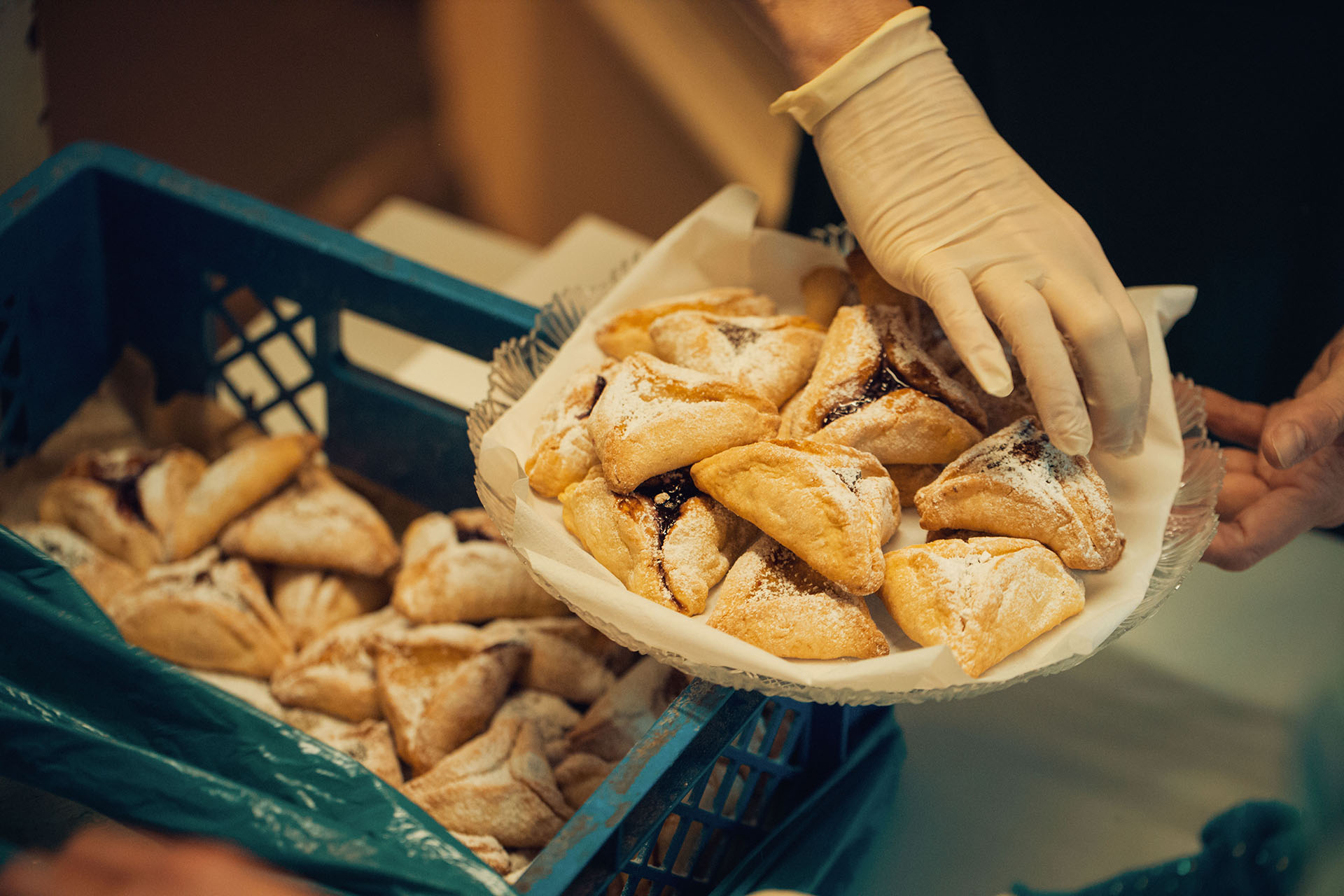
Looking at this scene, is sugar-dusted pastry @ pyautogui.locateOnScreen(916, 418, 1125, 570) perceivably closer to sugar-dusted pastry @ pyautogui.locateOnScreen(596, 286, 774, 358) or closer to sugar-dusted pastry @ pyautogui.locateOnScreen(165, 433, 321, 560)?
sugar-dusted pastry @ pyautogui.locateOnScreen(596, 286, 774, 358)

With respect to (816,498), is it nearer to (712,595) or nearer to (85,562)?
(712,595)

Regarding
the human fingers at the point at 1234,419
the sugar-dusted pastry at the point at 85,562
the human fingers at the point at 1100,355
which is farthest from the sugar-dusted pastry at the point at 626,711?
the human fingers at the point at 1234,419

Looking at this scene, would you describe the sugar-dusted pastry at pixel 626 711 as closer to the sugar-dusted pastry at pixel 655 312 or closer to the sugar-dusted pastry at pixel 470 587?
the sugar-dusted pastry at pixel 470 587

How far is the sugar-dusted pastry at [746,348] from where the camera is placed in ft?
3.28

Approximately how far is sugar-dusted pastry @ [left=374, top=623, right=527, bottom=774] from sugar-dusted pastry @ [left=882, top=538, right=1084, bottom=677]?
0.44 m

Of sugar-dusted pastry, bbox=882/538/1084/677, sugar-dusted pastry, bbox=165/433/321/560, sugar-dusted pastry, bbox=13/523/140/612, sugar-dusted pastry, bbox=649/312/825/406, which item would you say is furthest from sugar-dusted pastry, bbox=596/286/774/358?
sugar-dusted pastry, bbox=13/523/140/612

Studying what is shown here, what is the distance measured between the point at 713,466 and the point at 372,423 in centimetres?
64

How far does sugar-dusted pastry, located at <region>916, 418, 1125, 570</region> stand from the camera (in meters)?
0.88

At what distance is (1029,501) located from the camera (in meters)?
0.87

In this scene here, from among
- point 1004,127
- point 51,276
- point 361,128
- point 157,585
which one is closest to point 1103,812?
point 1004,127

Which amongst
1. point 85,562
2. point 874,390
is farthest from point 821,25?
point 85,562

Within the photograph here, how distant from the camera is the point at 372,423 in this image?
1342 millimetres

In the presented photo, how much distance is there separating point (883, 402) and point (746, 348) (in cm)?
16

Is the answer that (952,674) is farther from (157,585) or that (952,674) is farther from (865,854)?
(157,585)
